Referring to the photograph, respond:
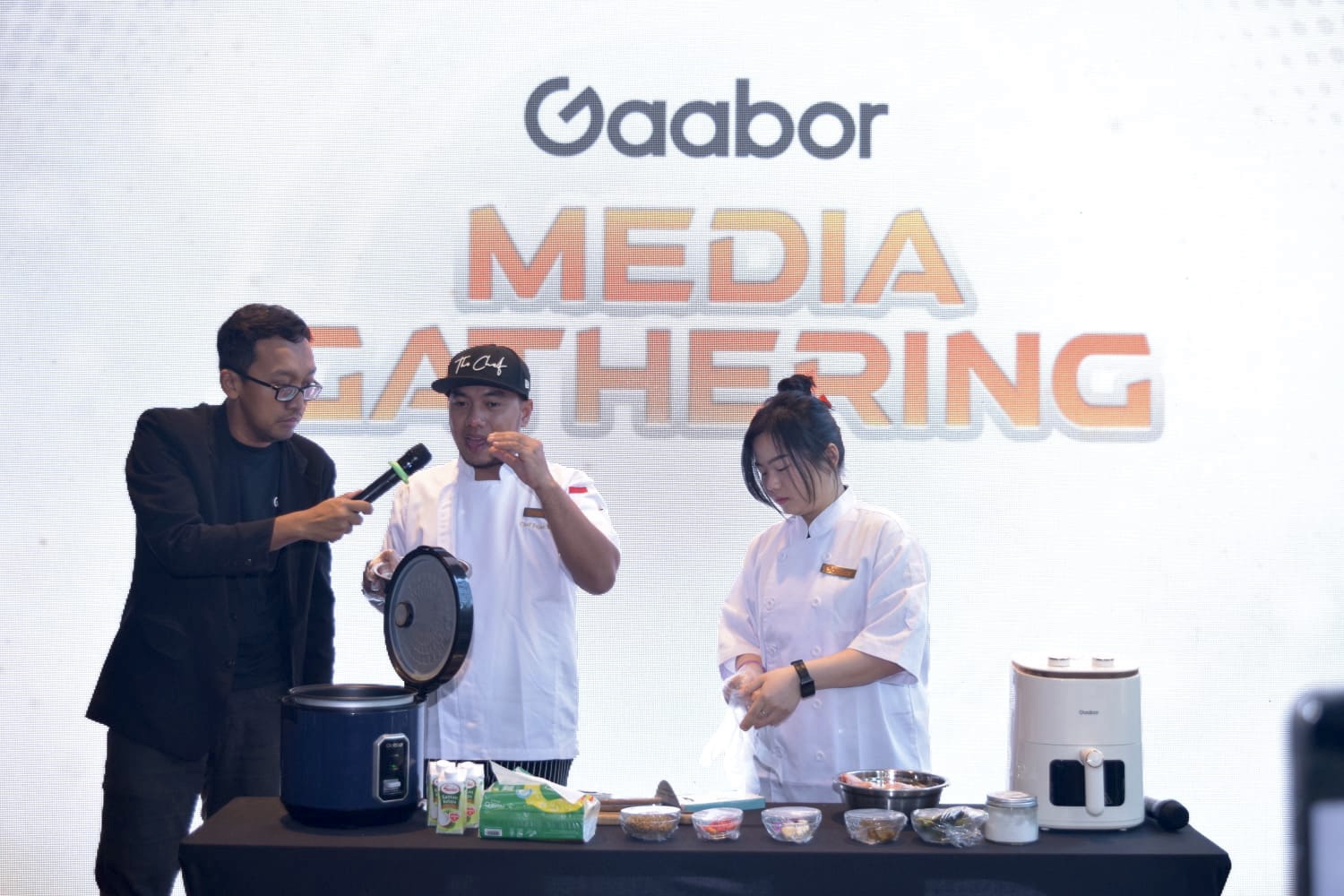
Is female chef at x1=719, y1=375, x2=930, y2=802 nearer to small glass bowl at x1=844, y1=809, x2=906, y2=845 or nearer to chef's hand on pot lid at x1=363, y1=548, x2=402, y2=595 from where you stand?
small glass bowl at x1=844, y1=809, x2=906, y2=845

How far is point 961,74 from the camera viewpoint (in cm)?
385

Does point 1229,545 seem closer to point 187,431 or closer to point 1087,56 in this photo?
point 1087,56

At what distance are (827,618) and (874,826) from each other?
660 mm

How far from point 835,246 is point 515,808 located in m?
2.21

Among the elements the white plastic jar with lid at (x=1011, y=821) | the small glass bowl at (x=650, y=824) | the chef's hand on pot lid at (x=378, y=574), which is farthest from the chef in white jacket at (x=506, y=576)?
the white plastic jar with lid at (x=1011, y=821)

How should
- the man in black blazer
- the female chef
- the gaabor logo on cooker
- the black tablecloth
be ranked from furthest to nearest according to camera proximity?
1. the gaabor logo on cooker
2. the man in black blazer
3. the female chef
4. the black tablecloth

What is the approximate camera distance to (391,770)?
2.14 metres

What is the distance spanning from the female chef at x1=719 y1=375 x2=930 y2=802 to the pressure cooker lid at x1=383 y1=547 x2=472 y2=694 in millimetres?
601

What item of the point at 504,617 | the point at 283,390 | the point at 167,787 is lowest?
the point at 167,787

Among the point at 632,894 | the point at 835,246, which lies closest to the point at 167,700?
the point at 632,894

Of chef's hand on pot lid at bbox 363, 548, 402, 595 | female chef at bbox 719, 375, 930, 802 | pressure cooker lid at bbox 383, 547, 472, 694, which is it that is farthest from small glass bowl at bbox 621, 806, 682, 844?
chef's hand on pot lid at bbox 363, 548, 402, 595

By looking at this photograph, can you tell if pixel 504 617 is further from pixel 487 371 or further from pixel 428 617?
pixel 428 617

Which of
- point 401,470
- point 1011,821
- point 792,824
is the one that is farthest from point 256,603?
point 1011,821

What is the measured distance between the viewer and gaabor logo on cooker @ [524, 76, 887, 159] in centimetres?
385
